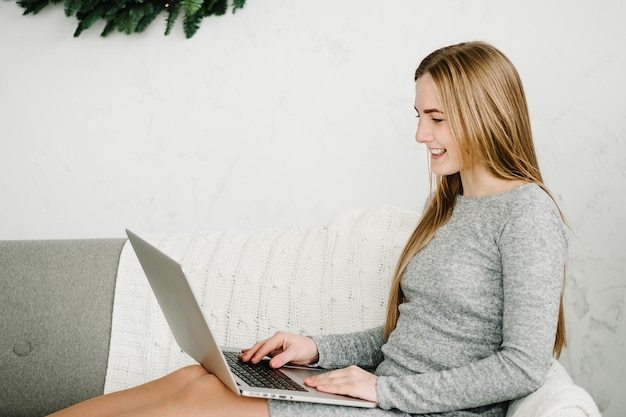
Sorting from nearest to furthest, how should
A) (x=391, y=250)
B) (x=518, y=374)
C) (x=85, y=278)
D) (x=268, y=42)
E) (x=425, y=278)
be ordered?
1. (x=518, y=374)
2. (x=425, y=278)
3. (x=391, y=250)
4. (x=85, y=278)
5. (x=268, y=42)

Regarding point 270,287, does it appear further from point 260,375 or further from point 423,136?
point 423,136

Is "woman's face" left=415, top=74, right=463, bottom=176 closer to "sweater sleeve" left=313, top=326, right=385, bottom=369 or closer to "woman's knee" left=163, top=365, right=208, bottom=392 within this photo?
"sweater sleeve" left=313, top=326, right=385, bottom=369

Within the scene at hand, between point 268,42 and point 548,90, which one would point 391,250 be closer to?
point 548,90

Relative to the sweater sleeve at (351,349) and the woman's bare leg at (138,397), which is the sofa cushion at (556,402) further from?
the woman's bare leg at (138,397)

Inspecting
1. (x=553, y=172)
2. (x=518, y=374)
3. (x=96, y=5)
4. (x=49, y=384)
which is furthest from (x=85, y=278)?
(x=553, y=172)

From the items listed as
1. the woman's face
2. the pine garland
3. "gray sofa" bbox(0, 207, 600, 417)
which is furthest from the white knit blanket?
the pine garland

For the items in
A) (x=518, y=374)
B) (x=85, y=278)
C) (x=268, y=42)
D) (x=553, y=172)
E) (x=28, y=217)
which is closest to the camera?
(x=518, y=374)

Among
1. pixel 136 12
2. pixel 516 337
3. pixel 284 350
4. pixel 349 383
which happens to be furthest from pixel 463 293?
pixel 136 12

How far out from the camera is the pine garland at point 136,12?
2.14m

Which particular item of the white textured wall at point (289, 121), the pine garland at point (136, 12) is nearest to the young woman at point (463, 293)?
the white textured wall at point (289, 121)

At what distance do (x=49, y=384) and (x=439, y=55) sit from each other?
3.86 feet

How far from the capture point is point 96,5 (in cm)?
221

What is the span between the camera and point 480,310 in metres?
1.21

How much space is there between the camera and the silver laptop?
1112mm
